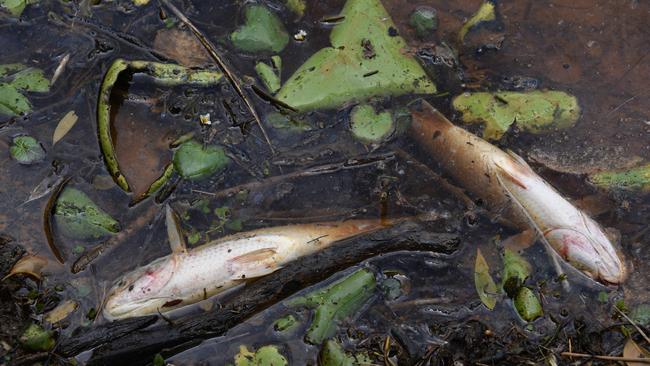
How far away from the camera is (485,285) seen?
3.35 meters

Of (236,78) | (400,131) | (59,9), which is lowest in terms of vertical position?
(400,131)

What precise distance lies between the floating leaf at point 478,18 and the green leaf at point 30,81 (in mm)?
2641

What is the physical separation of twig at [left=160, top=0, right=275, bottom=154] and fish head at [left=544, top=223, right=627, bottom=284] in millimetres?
1789

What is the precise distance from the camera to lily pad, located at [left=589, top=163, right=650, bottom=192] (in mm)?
3525

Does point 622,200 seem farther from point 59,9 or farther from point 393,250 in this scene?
point 59,9

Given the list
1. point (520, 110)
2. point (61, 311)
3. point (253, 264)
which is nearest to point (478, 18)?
point (520, 110)

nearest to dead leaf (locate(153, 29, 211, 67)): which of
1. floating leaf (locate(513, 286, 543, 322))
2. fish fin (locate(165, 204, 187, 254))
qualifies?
fish fin (locate(165, 204, 187, 254))

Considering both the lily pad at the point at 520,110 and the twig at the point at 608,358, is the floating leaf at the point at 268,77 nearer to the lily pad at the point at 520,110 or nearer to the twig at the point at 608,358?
the lily pad at the point at 520,110

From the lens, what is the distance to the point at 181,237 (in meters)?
3.39

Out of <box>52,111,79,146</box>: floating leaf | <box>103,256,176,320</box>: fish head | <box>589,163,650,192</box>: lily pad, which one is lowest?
<box>103,256,176,320</box>: fish head

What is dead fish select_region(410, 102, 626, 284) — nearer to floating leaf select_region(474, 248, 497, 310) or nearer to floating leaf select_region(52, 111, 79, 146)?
floating leaf select_region(474, 248, 497, 310)

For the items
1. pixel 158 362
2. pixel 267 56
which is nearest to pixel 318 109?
pixel 267 56

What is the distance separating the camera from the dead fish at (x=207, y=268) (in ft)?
10.3

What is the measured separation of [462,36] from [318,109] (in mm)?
1082
